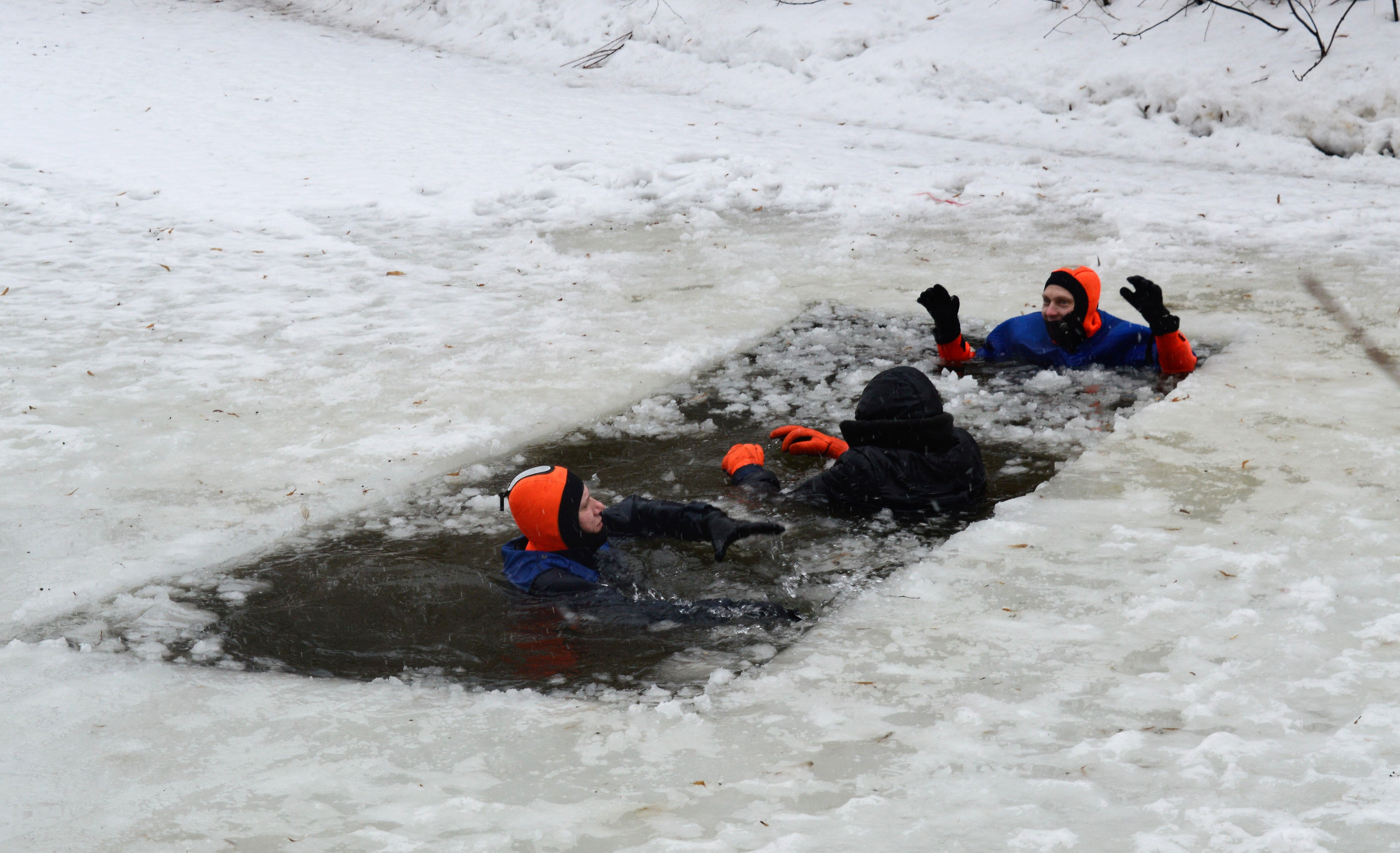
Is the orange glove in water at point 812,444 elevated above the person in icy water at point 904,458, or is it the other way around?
the person in icy water at point 904,458

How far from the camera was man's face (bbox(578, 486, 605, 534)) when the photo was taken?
4.64 metres

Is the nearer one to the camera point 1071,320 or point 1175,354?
point 1175,354

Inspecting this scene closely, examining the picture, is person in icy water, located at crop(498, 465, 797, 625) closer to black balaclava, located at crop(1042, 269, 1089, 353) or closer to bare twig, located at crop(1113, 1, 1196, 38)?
black balaclava, located at crop(1042, 269, 1089, 353)

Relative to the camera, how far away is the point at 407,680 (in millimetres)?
4070

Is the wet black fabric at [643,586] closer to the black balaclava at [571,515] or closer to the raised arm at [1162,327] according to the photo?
the black balaclava at [571,515]

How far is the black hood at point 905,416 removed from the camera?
508 centimetres

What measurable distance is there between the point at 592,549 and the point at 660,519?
0.32 m

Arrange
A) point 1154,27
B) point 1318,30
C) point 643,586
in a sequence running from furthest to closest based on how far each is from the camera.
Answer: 1. point 1154,27
2. point 1318,30
3. point 643,586

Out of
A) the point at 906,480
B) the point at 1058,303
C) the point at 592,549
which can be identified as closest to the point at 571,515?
the point at 592,549

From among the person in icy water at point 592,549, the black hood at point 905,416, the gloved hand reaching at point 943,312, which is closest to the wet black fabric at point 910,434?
the black hood at point 905,416

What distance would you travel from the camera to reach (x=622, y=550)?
5012mm

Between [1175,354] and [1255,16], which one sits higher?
[1255,16]

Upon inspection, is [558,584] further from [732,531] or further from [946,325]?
[946,325]

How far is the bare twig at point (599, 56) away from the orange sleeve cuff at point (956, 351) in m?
11.0
